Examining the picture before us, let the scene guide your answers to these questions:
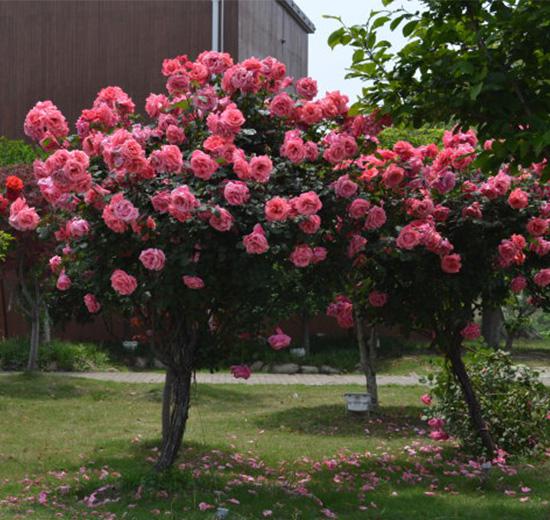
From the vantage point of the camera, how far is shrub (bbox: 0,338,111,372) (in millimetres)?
18562

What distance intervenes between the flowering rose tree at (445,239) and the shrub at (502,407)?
0.33m

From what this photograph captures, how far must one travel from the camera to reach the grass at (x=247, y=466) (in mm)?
6383

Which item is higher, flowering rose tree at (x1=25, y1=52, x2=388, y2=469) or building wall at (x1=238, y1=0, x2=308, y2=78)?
building wall at (x1=238, y1=0, x2=308, y2=78)

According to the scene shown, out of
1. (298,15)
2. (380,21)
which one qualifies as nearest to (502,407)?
(380,21)

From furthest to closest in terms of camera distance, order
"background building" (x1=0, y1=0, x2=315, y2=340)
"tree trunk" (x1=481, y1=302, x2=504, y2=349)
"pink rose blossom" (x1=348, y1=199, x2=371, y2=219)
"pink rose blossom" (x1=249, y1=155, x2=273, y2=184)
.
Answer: "background building" (x1=0, y1=0, x2=315, y2=340), "tree trunk" (x1=481, y1=302, x2=504, y2=349), "pink rose blossom" (x1=348, y1=199, x2=371, y2=219), "pink rose blossom" (x1=249, y1=155, x2=273, y2=184)

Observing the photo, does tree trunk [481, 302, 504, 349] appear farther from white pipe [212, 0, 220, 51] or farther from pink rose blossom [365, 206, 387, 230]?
pink rose blossom [365, 206, 387, 230]

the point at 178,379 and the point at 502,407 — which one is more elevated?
the point at 178,379

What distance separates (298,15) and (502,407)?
2212cm

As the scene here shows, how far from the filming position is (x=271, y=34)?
1060 inches

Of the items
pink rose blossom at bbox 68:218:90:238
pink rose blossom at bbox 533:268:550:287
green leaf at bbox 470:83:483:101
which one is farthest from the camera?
pink rose blossom at bbox 533:268:550:287

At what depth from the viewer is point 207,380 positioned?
17.0m

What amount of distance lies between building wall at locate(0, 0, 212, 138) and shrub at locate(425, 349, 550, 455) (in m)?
17.4

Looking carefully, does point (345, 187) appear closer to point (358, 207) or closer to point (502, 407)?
point (358, 207)

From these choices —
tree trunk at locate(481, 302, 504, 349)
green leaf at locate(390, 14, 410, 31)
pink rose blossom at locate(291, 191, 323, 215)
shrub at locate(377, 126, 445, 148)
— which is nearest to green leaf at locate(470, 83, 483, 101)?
green leaf at locate(390, 14, 410, 31)
